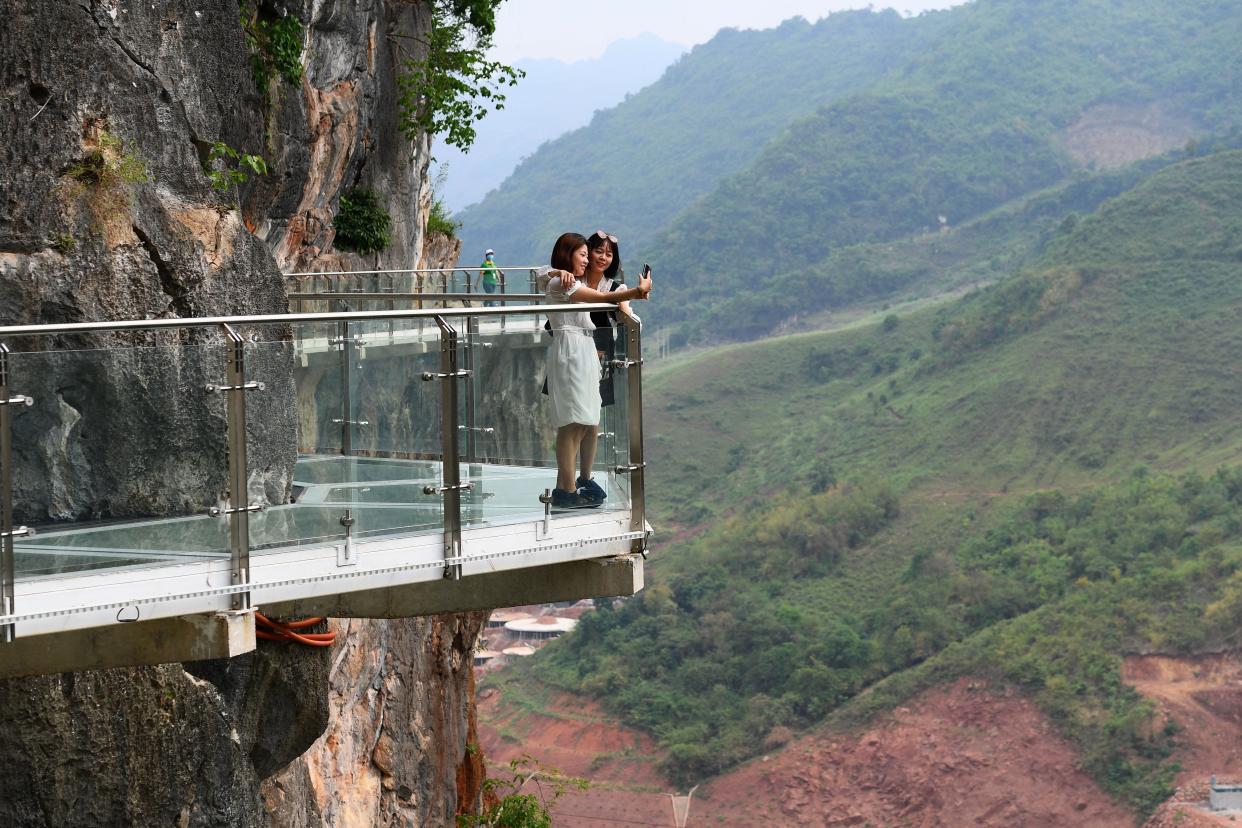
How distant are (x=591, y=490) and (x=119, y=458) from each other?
2493 mm

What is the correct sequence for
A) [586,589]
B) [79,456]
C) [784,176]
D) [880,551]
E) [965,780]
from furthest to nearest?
1. [784,176]
2. [880,551]
3. [965,780]
4. [586,589]
5. [79,456]

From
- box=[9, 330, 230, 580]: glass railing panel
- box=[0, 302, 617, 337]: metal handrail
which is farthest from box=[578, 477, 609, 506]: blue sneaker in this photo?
box=[9, 330, 230, 580]: glass railing panel

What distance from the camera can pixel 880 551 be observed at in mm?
94375

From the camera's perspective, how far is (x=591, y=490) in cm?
803

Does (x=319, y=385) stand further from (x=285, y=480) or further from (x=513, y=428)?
(x=513, y=428)

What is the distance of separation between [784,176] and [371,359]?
181710 millimetres

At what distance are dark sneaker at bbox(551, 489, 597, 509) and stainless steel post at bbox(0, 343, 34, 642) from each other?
2.74 metres

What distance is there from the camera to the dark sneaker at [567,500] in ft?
25.9

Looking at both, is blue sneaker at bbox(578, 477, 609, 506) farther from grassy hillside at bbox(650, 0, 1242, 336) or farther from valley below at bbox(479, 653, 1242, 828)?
grassy hillside at bbox(650, 0, 1242, 336)

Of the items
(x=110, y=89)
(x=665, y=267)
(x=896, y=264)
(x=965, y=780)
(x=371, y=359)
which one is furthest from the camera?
(x=665, y=267)

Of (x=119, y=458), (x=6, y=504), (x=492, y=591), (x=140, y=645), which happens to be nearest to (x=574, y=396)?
(x=492, y=591)

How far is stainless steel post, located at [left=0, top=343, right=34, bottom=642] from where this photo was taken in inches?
235

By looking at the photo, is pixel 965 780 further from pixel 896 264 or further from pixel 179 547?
pixel 896 264

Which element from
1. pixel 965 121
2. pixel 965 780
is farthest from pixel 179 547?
pixel 965 121
